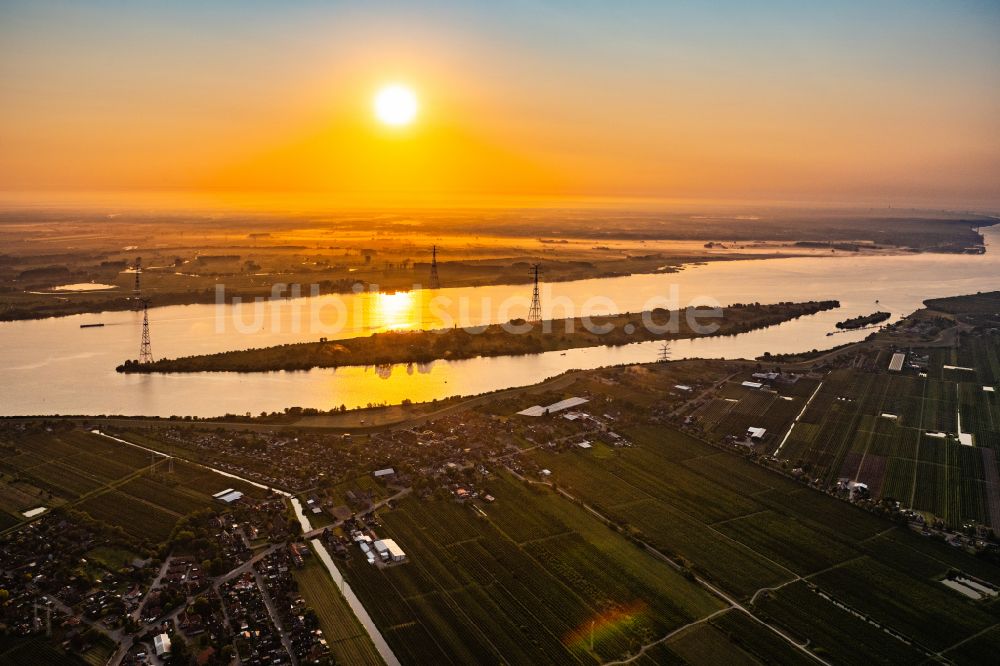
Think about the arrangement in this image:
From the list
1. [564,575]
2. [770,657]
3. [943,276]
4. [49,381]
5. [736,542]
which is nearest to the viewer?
[770,657]

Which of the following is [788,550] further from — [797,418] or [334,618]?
[334,618]

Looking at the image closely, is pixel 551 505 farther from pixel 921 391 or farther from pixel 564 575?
pixel 921 391

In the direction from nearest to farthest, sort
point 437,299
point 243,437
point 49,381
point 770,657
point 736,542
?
1. point 770,657
2. point 736,542
3. point 243,437
4. point 49,381
5. point 437,299

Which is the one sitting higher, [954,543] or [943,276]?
[943,276]

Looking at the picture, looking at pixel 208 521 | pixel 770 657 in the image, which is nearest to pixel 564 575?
pixel 770 657

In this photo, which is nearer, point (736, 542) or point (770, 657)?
point (770, 657)

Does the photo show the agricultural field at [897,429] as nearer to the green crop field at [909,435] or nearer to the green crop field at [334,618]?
the green crop field at [909,435]

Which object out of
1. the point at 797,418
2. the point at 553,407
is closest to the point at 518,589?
the point at 553,407

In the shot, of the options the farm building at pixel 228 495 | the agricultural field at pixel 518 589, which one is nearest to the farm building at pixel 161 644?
the agricultural field at pixel 518 589
